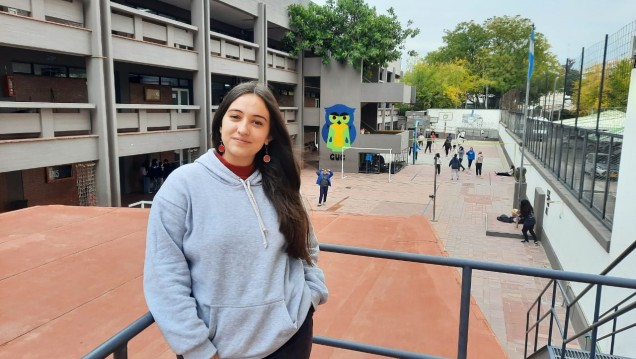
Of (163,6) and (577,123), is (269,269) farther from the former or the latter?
(163,6)

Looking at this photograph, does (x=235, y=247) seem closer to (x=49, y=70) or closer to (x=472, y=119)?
(x=49, y=70)

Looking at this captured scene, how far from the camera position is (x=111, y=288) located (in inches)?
190

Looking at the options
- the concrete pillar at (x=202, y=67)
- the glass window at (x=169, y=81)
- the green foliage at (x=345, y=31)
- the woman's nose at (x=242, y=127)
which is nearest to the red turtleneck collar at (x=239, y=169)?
the woman's nose at (x=242, y=127)

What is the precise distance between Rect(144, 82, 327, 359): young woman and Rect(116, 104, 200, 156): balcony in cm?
1400

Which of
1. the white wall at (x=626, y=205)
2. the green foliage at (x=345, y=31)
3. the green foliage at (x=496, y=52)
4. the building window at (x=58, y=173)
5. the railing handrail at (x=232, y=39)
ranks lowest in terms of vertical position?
the building window at (x=58, y=173)

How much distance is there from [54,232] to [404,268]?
4.96 meters

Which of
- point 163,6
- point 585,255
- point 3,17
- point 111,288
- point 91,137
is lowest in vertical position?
point 585,255

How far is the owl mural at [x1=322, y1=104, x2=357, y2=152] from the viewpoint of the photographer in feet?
92.5

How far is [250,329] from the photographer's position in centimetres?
162

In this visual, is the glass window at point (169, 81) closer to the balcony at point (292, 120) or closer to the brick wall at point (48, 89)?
the brick wall at point (48, 89)

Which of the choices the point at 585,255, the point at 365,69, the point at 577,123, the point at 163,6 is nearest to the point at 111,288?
the point at 585,255

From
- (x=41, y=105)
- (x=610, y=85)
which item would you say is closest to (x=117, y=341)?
(x=610, y=85)

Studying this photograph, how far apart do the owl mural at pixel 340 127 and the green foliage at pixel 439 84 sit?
32992 millimetres

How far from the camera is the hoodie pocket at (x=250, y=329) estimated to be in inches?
63.0
